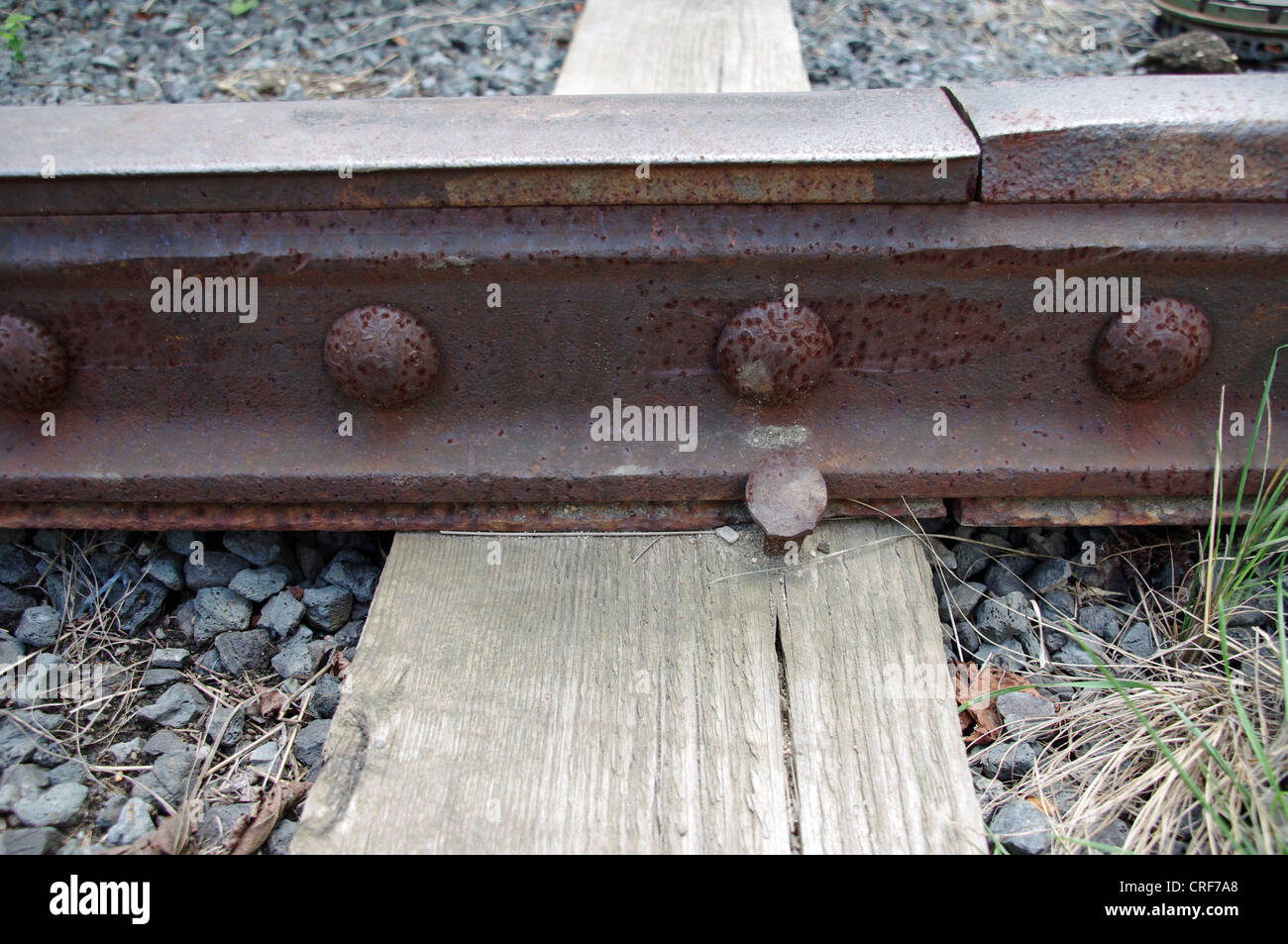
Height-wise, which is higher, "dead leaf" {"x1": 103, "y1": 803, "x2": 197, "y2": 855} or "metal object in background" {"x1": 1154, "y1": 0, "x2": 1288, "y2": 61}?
"metal object in background" {"x1": 1154, "y1": 0, "x2": 1288, "y2": 61}

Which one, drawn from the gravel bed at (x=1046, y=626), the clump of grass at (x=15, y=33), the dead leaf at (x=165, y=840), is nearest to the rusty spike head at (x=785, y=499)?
the gravel bed at (x=1046, y=626)

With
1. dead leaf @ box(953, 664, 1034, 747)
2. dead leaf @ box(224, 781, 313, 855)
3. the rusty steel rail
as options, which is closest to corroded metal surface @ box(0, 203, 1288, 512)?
the rusty steel rail

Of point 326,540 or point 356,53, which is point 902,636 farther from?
point 356,53

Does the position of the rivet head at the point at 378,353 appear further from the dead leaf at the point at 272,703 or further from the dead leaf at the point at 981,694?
the dead leaf at the point at 981,694

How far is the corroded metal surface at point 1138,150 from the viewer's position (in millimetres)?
1584

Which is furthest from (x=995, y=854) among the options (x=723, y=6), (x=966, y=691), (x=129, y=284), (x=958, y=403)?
(x=723, y=6)

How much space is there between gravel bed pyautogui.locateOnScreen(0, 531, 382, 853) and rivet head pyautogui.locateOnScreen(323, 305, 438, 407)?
433 mm

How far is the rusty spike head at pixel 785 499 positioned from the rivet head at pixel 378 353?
67 centimetres

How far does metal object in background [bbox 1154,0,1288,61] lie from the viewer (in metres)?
2.76

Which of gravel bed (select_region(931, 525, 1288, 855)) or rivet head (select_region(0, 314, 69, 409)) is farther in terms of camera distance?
rivet head (select_region(0, 314, 69, 409))

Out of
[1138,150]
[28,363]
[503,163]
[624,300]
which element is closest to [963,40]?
[1138,150]

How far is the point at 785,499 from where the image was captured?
1.73 metres

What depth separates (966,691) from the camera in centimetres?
175

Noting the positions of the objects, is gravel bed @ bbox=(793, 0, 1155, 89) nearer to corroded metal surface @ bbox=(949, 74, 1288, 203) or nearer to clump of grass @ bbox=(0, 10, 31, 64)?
corroded metal surface @ bbox=(949, 74, 1288, 203)
